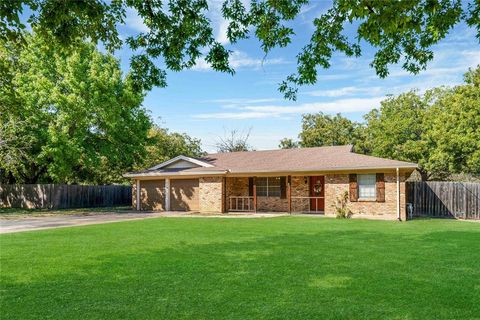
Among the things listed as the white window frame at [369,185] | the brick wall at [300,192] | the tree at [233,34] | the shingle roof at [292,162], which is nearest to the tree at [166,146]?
the shingle roof at [292,162]

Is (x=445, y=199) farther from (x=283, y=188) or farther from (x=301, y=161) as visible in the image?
(x=283, y=188)

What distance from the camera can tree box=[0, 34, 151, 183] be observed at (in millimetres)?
24906

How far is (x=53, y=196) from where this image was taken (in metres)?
27.3

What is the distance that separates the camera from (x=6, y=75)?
7.41 metres

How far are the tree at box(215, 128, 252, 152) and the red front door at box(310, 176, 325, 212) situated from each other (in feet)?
76.0

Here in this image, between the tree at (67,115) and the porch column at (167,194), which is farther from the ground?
the tree at (67,115)

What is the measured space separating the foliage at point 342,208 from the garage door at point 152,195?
38.2 feet

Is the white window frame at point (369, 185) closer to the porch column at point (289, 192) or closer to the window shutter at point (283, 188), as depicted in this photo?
the porch column at point (289, 192)

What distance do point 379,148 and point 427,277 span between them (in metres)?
30.7

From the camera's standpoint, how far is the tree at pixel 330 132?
40969 mm

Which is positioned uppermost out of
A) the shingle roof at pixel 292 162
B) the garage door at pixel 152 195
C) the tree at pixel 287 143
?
the tree at pixel 287 143

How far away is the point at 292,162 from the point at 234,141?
931 inches

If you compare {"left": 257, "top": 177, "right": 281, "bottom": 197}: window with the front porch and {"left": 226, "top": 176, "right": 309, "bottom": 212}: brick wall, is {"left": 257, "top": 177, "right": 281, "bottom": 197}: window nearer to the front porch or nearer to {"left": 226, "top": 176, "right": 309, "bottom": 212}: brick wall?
the front porch

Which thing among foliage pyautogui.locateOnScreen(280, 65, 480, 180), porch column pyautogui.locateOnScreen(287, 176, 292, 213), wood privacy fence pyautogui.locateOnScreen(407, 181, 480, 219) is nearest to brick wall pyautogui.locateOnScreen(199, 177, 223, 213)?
porch column pyautogui.locateOnScreen(287, 176, 292, 213)
